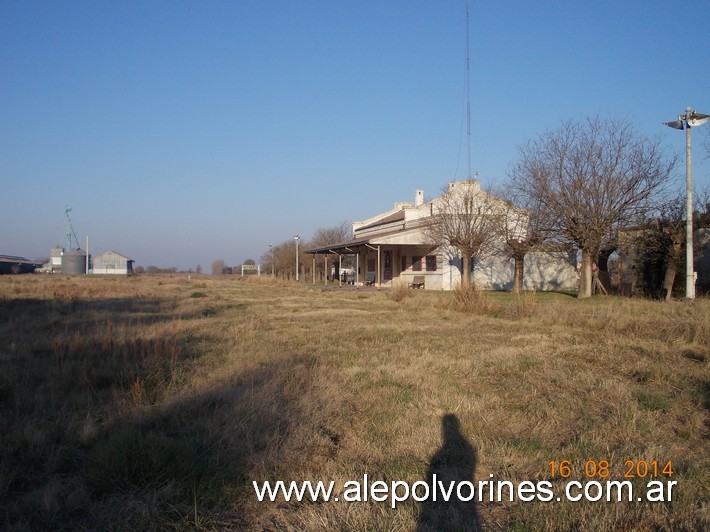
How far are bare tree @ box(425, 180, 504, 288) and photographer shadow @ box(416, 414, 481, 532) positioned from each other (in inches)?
1022

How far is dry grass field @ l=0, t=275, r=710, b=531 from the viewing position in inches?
148

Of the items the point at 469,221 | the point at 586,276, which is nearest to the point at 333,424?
the point at 586,276

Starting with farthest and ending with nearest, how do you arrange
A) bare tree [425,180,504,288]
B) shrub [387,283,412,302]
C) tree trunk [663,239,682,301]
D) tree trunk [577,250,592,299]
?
bare tree [425,180,504,288] < tree trunk [577,250,592,299] < shrub [387,283,412,302] < tree trunk [663,239,682,301]

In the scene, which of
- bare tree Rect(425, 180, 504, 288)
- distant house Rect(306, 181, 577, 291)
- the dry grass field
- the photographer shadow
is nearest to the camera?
the photographer shadow

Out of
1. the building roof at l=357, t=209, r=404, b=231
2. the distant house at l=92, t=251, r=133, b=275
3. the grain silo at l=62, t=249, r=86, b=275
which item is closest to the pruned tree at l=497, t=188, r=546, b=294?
the building roof at l=357, t=209, r=404, b=231

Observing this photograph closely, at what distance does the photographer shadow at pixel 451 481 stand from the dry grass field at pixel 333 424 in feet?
0.08

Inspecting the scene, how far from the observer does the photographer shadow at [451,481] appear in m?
3.64

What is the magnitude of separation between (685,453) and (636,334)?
7.48 metres

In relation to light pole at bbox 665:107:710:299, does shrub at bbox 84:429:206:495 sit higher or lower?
lower

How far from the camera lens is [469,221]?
31234 mm

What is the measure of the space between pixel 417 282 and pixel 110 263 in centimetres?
8606

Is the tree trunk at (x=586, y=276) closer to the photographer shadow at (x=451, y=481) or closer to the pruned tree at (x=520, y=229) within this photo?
the pruned tree at (x=520, y=229)

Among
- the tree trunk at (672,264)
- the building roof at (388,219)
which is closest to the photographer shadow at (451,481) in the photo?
the tree trunk at (672,264)

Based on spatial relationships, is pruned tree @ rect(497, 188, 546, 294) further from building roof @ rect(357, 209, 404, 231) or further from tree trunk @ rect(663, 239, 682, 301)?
building roof @ rect(357, 209, 404, 231)
